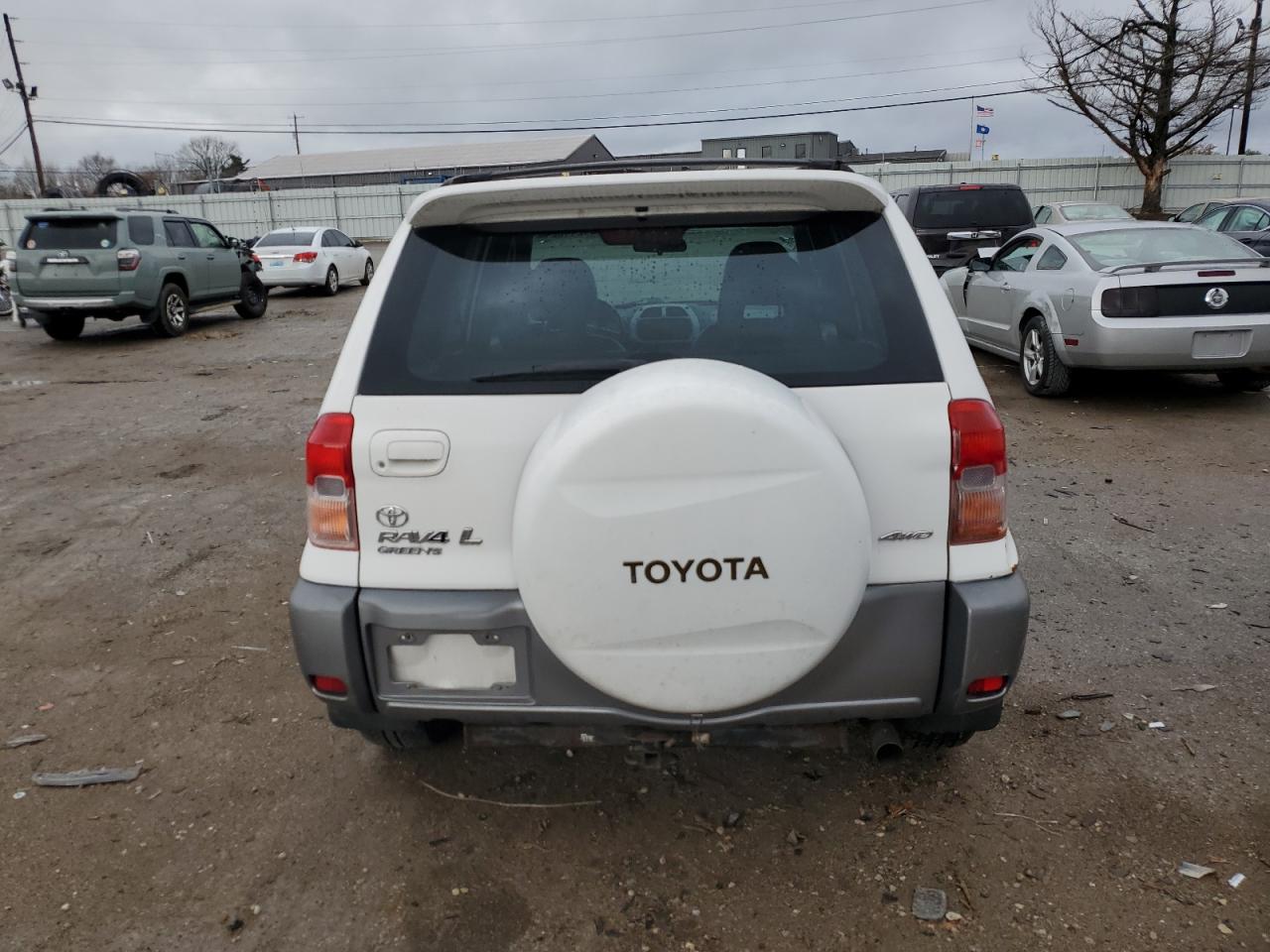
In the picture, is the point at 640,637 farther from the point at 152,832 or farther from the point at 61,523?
the point at 61,523

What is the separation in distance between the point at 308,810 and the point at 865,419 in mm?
2064

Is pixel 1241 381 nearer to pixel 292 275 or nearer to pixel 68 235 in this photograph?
pixel 68 235

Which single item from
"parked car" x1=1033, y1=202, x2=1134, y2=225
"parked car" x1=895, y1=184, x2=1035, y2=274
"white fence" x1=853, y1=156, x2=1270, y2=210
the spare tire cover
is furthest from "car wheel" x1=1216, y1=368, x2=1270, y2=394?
"white fence" x1=853, y1=156, x2=1270, y2=210

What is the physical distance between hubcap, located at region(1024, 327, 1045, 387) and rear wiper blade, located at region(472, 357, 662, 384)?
275 inches

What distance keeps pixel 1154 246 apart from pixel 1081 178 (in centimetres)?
2837

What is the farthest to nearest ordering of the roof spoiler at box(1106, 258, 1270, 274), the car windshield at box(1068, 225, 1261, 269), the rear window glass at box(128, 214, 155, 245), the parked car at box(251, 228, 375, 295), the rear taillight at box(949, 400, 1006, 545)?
the parked car at box(251, 228, 375, 295)
the rear window glass at box(128, 214, 155, 245)
the car windshield at box(1068, 225, 1261, 269)
the roof spoiler at box(1106, 258, 1270, 274)
the rear taillight at box(949, 400, 1006, 545)

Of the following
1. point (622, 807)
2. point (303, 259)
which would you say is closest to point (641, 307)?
point (622, 807)

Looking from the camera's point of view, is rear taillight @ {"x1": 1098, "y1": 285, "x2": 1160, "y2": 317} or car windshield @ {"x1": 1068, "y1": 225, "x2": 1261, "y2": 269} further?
car windshield @ {"x1": 1068, "y1": 225, "x2": 1261, "y2": 269}

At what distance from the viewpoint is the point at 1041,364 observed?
829 centimetres

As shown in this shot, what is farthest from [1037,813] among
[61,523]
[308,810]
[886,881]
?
[61,523]

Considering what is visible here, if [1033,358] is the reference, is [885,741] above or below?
below

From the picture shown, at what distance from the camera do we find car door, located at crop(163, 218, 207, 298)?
1445 centimetres

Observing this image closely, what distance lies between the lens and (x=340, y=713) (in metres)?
2.50

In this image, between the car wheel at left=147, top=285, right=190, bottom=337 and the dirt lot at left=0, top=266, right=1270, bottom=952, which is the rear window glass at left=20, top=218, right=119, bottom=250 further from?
the dirt lot at left=0, top=266, right=1270, bottom=952
